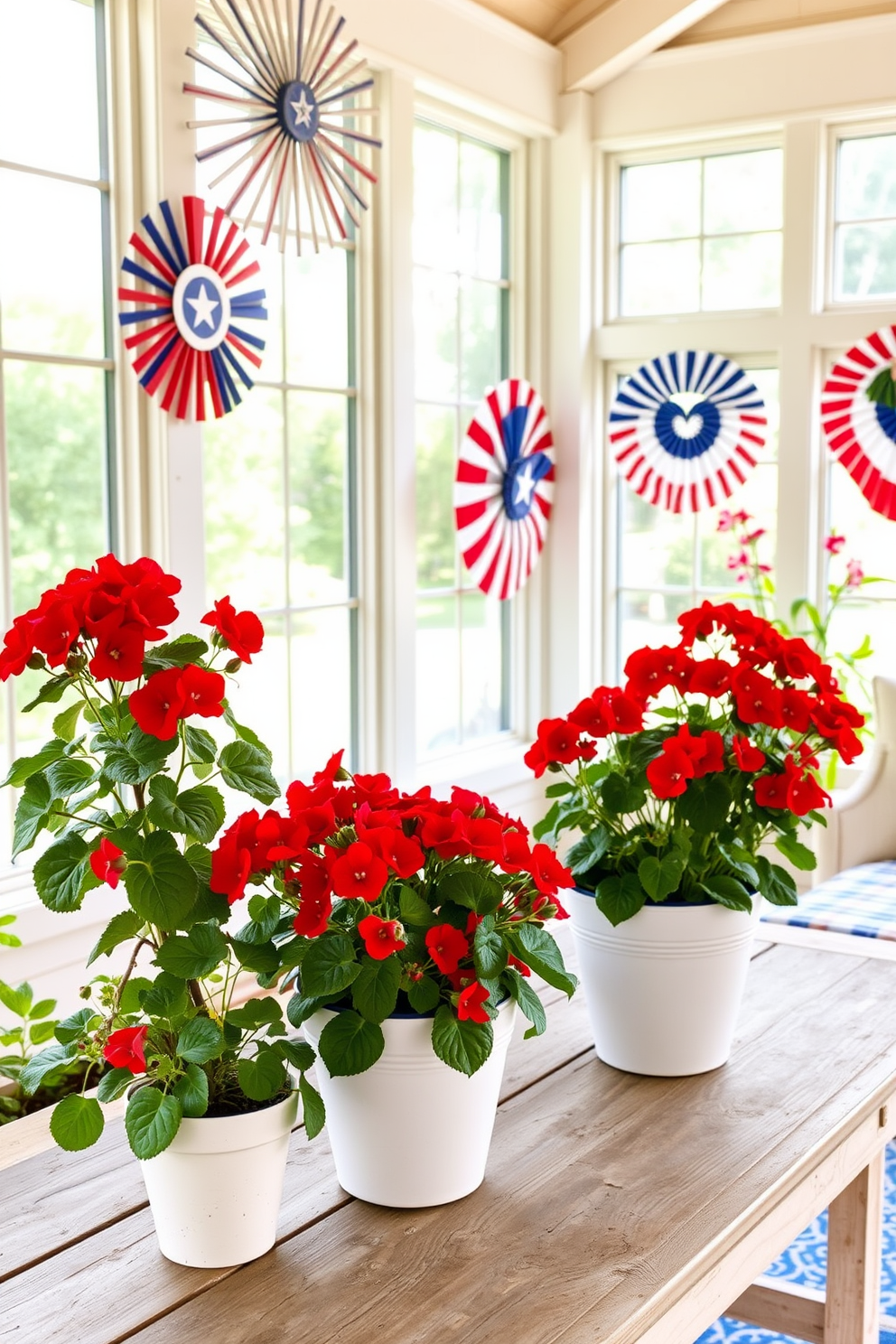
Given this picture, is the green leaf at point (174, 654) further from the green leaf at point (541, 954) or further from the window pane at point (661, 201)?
the window pane at point (661, 201)

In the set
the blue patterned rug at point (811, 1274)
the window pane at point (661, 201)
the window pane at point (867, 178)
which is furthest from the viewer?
the window pane at point (661, 201)

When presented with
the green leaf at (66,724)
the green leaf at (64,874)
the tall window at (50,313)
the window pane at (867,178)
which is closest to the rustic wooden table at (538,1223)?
the green leaf at (64,874)

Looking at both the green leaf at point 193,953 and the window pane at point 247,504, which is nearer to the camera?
the green leaf at point 193,953

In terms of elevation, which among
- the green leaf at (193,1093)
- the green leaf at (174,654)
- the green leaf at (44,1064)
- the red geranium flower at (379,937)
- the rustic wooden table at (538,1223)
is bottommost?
the rustic wooden table at (538,1223)

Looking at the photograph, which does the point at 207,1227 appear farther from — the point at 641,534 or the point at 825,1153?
the point at 641,534

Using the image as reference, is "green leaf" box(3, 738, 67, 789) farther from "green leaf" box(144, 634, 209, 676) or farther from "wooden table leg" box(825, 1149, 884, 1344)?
"wooden table leg" box(825, 1149, 884, 1344)

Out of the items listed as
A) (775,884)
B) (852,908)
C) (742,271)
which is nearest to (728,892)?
(775,884)

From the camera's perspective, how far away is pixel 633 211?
4.61 metres

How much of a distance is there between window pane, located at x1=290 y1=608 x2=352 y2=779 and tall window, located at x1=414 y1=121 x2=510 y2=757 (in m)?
0.34

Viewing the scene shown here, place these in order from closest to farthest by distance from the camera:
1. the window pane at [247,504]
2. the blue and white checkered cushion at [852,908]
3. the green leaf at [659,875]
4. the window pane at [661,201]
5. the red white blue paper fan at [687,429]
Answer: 1. the green leaf at [659,875]
2. the blue and white checkered cushion at [852,908]
3. the window pane at [247,504]
4. the red white blue paper fan at [687,429]
5. the window pane at [661,201]

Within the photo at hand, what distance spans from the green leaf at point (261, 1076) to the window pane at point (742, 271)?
3.75 meters

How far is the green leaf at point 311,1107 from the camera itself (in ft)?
3.65

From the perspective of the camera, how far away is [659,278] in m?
4.58

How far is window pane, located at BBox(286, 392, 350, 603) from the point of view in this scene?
3.58 meters
